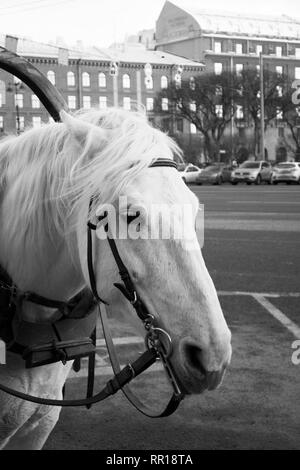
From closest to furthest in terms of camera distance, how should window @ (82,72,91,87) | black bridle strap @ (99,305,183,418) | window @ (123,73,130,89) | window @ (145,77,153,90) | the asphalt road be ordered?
1. black bridle strap @ (99,305,183,418)
2. the asphalt road
3. window @ (145,77,153,90)
4. window @ (123,73,130,89)
5. window @ (82,72,91,87)

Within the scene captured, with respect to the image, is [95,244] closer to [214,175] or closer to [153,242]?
[153,242]

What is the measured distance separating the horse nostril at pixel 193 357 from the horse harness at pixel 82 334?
0.28 feet

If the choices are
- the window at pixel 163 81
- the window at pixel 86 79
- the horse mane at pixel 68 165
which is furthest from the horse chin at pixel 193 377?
the window at pixel 163 81

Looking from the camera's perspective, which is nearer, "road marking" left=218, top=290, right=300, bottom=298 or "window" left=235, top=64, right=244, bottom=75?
"road marking" left=218, top=290, right=300, bottom=298

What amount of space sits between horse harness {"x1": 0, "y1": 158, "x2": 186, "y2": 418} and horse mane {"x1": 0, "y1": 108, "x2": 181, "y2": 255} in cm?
7

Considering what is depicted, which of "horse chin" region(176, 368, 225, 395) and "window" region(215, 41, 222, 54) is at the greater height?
"window" region(215, 41, 222, 54)

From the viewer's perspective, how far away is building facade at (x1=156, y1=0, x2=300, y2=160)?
64812 millimetres

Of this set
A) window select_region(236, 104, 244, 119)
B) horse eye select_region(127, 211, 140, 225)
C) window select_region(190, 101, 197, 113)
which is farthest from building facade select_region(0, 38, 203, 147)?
horse eye select_region(127, 211, 140, 225)

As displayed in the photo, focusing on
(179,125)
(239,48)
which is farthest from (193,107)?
(239,48)

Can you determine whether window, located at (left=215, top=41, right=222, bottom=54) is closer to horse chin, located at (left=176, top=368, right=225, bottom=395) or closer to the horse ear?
the horse ear

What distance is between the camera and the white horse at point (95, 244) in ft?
5.65

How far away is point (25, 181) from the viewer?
2084mm
